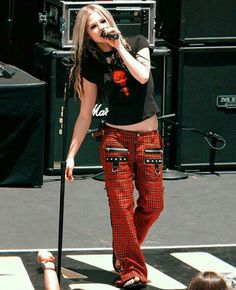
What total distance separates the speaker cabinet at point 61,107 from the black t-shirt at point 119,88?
11.2 ft

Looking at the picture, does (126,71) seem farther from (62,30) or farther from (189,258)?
(62,30)

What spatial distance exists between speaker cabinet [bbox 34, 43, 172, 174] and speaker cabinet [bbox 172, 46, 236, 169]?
204 millimetres

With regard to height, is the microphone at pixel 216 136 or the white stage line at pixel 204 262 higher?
the microphone at pixel 216 136

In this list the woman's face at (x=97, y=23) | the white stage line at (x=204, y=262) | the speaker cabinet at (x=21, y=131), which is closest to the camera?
the woman's face at (x=97, y=23)

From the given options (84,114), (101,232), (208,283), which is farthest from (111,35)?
(208,283)

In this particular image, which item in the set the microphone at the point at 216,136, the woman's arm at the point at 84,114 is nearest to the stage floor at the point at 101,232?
the microphone at the point at 216,136

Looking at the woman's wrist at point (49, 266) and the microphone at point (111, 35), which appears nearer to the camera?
the woman's wrist at point (49, 266)

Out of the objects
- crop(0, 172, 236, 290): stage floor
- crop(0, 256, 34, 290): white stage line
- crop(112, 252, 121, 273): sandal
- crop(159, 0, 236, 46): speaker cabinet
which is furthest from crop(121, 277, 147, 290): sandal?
crop(159, 0, 236, 46): speaker cabinet

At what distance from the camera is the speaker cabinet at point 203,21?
12.5 metres

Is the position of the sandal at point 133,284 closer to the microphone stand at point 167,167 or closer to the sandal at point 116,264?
the sandal at point 116,264

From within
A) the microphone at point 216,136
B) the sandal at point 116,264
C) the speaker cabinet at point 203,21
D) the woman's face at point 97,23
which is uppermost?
the woman's face at point 97,23

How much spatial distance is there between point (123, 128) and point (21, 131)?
10.3ft

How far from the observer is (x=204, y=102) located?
12.7 metres

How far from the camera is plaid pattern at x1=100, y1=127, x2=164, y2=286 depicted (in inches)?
344
